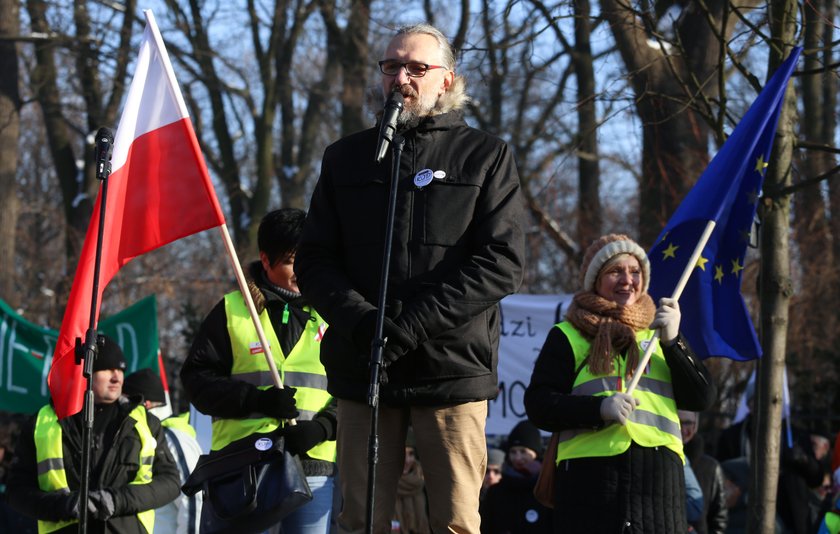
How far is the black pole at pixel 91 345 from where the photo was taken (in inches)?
197

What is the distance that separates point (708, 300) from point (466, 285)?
253 centimetres

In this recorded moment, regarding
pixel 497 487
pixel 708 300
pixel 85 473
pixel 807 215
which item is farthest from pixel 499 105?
pixel 85 473

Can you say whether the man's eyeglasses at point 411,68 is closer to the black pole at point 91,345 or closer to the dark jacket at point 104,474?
the black pole at point 91,345

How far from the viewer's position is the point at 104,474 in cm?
643

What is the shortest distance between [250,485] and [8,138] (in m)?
13.5

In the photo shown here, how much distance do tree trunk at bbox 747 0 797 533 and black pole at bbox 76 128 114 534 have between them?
12.0 feet

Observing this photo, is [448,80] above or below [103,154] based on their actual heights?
above

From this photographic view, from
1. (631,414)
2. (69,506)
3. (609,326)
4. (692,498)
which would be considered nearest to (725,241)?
(609,326)

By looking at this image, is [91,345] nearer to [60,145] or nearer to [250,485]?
[250,485]

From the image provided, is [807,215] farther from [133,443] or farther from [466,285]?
[466,285]

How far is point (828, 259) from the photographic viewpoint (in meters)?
16.7

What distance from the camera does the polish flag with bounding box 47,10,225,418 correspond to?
19.5 feet

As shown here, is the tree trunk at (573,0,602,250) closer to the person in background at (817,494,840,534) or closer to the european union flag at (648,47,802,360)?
the person in background at (817,494,840,534)

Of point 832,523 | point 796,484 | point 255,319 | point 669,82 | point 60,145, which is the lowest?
point 796,484
